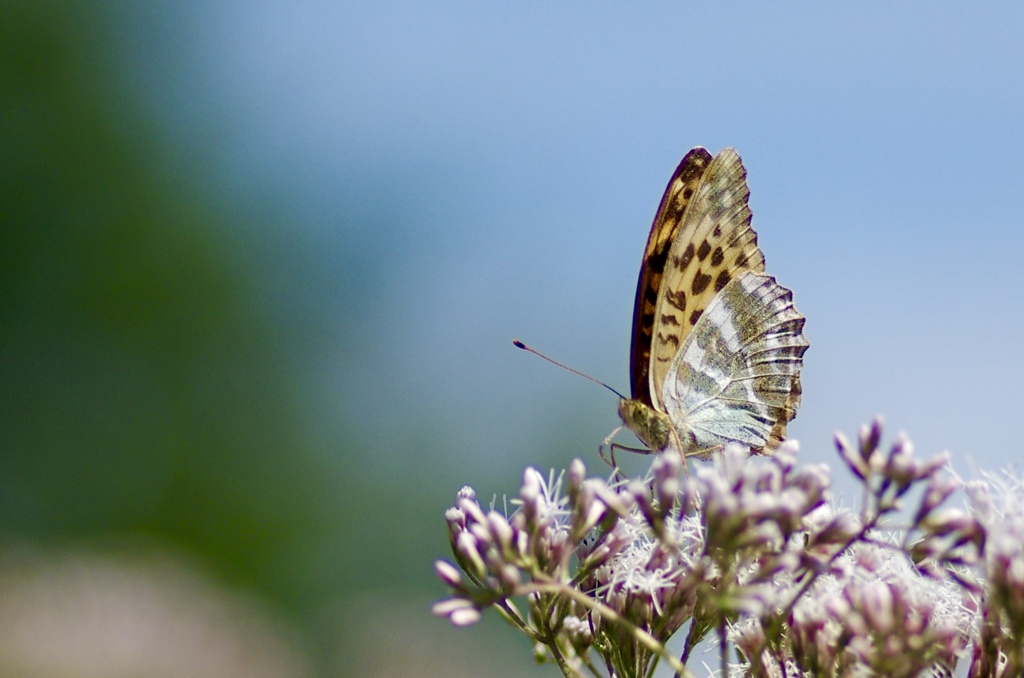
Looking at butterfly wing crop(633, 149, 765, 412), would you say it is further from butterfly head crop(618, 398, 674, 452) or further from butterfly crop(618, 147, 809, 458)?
butterfly head crop(618, 398, 674, 452)

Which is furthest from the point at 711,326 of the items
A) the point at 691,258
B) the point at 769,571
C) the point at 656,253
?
the point at 769,571

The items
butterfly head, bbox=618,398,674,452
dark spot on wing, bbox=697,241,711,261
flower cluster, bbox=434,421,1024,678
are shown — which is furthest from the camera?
dark spot on wing, bbox=697,241,711,261

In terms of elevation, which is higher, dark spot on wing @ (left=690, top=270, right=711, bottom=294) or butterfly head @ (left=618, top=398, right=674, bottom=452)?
dark spot on wing @ (left=690, top=270, right=711, bottom=294)

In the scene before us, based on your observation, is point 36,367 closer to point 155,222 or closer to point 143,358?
point 143,358

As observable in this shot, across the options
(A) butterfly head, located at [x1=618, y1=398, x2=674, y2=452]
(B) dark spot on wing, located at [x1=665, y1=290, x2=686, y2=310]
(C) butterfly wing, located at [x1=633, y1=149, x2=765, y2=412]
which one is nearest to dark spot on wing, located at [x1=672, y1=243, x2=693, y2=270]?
(C) butterfly wing, located at [x1=633, y1=149, x2=765, y2=412]

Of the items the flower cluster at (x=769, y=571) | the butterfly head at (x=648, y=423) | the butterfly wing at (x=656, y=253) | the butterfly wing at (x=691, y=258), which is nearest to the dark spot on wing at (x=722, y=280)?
the butterfly wing at (x=691, y=258)

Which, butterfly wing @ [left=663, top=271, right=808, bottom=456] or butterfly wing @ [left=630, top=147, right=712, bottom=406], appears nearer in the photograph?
butterfly wing @ [left=630, top=147, right=712, bottom=406]

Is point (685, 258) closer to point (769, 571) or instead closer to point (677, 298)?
point (677, 298)
